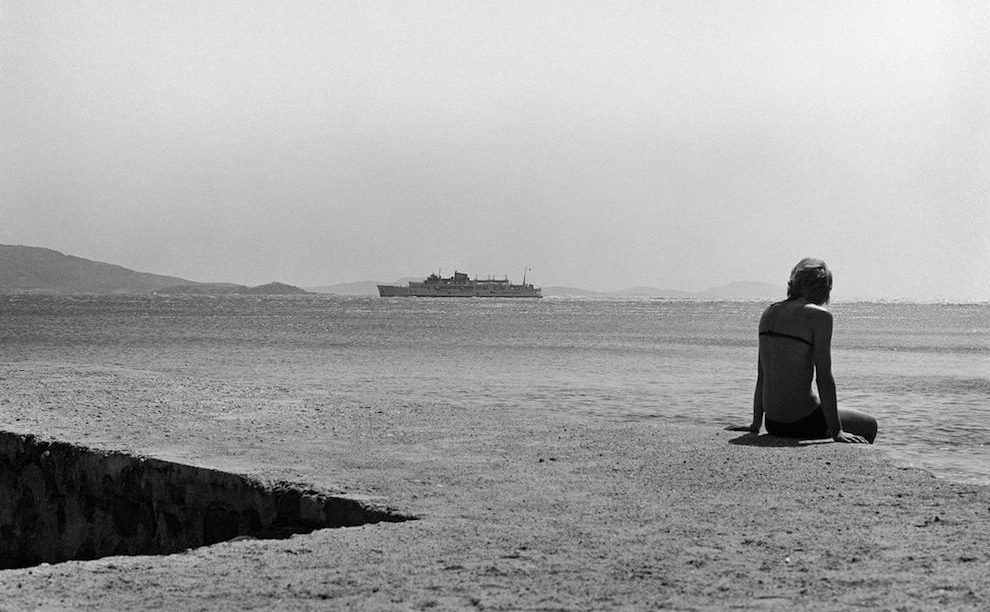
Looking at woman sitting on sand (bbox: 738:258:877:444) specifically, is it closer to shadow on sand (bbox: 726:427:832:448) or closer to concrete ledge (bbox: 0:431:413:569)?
shadow on sand (bbox: 726:427:832:448)

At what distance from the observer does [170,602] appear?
400 centimetres

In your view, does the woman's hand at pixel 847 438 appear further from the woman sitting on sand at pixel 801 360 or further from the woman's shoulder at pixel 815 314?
the woman's shoulder at pixel 815 314

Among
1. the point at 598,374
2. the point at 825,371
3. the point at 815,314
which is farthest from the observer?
the point at 598,374

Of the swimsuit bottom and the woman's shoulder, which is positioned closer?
the woman's shoulder

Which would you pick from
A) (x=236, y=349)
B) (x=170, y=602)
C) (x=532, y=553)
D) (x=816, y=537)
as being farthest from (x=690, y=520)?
(x=236, y=349)

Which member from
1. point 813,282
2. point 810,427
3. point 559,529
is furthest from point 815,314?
point 559,529

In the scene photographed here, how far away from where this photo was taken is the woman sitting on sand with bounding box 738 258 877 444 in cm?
793

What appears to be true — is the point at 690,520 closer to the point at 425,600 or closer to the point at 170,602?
the point at 425,600

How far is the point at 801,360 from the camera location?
26.3ft

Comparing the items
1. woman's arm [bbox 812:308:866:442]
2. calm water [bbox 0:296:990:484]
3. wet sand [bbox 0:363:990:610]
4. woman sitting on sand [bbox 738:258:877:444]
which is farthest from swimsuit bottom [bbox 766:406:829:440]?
calm water [bbox 0:296:990:484]

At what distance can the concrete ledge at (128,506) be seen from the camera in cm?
604

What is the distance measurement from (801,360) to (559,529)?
3.79m

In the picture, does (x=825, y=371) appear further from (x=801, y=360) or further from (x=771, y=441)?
(x=771, y=441)

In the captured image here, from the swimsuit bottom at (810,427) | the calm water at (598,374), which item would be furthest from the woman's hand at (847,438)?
the calm water at (598,374)
